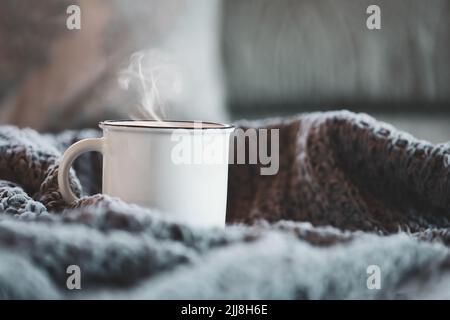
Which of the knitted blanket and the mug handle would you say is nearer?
the knitted blanket

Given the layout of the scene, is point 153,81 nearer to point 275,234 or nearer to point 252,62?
point 252,62

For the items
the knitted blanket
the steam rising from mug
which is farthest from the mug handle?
the steam rising from mug

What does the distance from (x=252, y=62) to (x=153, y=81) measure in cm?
11

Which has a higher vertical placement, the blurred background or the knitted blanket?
the blurred background

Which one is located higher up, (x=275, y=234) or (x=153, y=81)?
(x=153, y=81)

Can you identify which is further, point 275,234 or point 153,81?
point 153,81

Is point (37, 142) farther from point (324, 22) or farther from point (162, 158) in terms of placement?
point (324, 22)

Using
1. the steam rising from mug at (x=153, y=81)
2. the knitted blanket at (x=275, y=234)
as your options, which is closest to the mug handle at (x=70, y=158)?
the knitted blanket at (x=275, y=234)

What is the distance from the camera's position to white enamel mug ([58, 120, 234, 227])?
426 mm

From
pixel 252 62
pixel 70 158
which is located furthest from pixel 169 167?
pixel 252 62

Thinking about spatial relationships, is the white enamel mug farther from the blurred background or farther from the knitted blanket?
the blurred background

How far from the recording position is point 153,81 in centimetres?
59

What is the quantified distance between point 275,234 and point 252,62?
0.85 feet

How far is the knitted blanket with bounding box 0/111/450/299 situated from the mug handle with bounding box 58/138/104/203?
0.01 meters
